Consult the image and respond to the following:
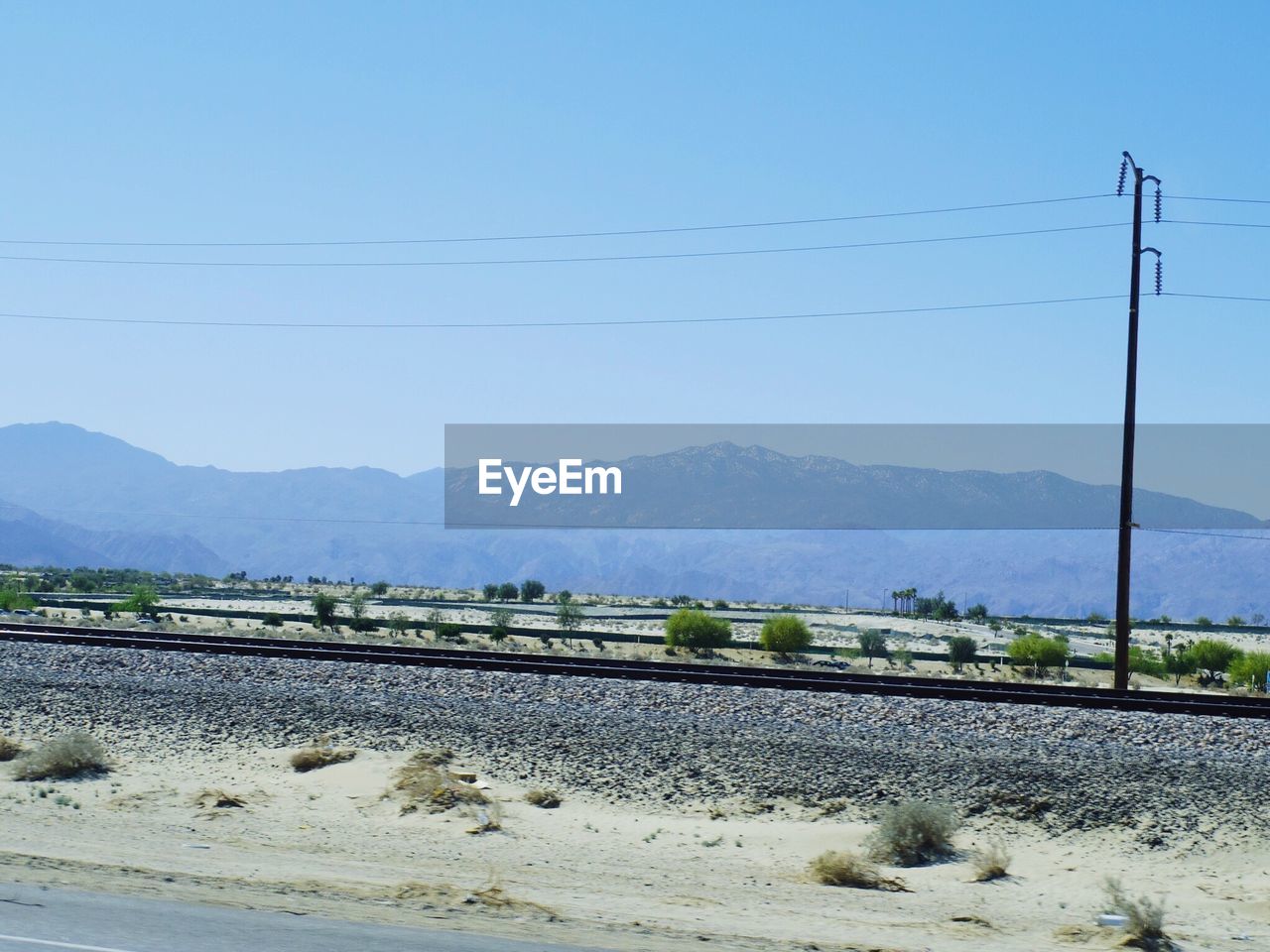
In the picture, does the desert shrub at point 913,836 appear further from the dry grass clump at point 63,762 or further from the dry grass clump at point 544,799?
the dry grass clump at point 63,762

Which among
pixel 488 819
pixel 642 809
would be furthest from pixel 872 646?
pixel 488 819

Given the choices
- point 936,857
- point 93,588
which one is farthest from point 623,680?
point 93,588

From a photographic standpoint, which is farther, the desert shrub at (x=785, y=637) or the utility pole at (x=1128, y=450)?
the desert shrub at (x=785, y=637)

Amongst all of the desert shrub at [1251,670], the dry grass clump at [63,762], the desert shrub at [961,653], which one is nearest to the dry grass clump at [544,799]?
the dry grass clump at [63,762]

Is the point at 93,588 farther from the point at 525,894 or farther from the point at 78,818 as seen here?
the point at 525,894

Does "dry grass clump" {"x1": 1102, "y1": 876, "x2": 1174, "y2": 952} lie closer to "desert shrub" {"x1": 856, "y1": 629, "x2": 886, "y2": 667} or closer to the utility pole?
the utility pole

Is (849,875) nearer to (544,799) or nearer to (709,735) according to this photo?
(544,799)
